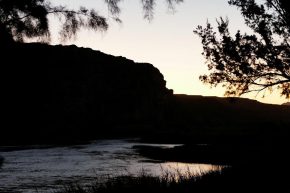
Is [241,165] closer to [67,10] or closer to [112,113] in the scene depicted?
[67,10]

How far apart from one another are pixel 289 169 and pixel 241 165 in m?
2.35

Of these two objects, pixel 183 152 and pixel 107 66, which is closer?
pixel 183 152

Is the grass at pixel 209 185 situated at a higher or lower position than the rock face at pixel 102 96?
lower

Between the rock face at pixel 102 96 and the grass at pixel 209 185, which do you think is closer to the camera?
the grass at pixel 209 185

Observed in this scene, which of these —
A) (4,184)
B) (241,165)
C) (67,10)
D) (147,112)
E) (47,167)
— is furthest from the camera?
(147,112)

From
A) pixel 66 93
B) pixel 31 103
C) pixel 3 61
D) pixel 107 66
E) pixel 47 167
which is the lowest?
pixel 47 167

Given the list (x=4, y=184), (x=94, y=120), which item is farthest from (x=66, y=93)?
(x=4, y=184)

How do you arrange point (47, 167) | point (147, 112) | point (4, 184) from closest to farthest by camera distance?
1. point (4, 184)
2. point (47, 167)
3. point (147, 112)

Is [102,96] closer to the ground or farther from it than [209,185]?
farther from it

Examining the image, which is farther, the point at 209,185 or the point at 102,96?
the point at 102,96

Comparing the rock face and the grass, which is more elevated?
the rock face

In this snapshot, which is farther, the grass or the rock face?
the rock face

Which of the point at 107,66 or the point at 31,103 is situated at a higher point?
the point at 107,66

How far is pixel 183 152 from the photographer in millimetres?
52750
